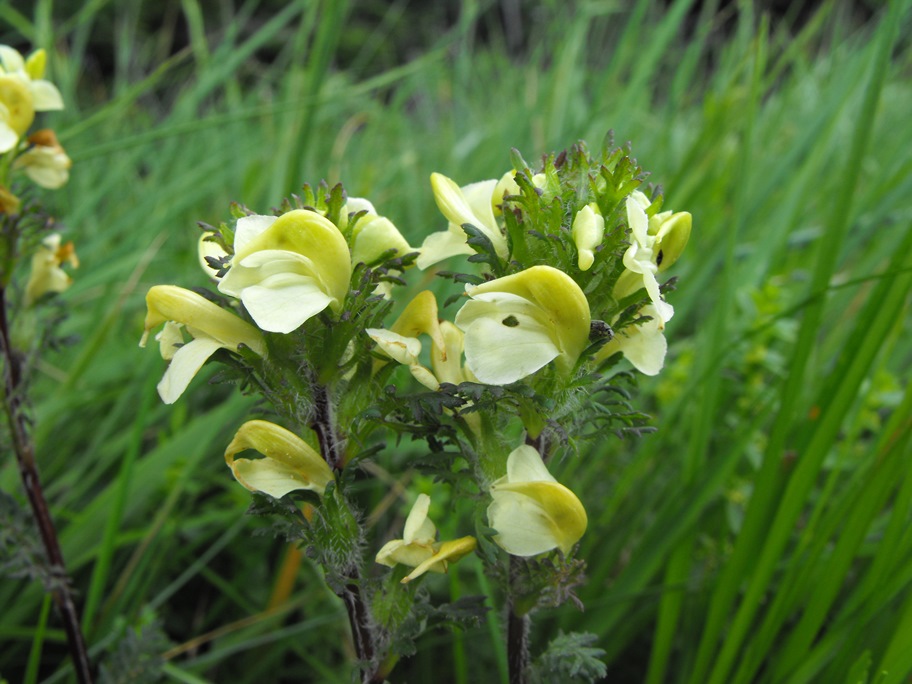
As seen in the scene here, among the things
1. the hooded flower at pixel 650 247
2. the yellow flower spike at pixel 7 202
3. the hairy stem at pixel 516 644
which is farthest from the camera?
the yellow flower spike at pixel 7 202

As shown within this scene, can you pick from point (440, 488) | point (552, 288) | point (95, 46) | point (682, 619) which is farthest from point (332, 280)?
point (95, 46)

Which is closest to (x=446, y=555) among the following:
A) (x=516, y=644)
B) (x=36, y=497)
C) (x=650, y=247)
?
(x=516, y=644)

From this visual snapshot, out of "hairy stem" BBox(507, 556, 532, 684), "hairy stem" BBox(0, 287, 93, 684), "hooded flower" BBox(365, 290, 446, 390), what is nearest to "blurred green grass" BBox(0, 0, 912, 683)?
"hairy stem" BBox(0, 287, 93, 684)

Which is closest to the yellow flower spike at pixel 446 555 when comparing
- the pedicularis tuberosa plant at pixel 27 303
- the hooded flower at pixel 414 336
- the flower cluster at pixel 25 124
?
the hooded flower at pixel 414 336

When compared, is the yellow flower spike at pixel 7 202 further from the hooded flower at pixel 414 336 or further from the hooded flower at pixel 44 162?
the hooded flower at pixel 414 336

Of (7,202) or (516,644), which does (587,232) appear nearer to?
(516,644)

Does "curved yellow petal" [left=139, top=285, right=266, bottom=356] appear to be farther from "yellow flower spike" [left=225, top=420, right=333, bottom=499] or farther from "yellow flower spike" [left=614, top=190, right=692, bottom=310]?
"yellow flower spike" [left=614, top=190, right=692, bottom=310]
